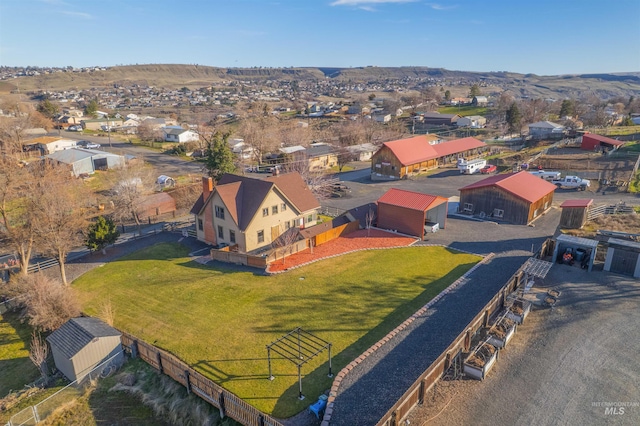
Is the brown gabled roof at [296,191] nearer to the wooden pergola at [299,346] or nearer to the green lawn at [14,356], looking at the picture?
the wooden pergola at [299,346]

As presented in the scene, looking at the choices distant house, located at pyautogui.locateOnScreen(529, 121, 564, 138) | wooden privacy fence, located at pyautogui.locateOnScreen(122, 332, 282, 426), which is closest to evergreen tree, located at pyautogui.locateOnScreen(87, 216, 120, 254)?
wooden privacy fence, located at pyautogui.locateOnScreen(122, 332, 282, 426)

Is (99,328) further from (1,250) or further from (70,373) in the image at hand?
(1,250)

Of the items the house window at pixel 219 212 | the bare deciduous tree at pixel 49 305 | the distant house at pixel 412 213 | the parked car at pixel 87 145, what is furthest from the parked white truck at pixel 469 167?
the parked car at pixel 87 145

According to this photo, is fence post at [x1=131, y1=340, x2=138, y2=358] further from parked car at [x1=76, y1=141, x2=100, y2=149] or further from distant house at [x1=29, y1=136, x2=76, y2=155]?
parked car at [x1=76, y1=141, x2=100, y2=149]

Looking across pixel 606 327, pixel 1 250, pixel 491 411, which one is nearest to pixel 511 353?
pixel 491 411

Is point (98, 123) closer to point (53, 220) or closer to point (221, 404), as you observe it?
point (53, 220)

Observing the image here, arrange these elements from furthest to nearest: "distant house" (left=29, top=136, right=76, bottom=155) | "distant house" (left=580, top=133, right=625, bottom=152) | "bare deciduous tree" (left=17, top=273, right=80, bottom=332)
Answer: "distant house" (left=29, top=136, right=76, bottom=155) → "distant house" (left=580, top=133, right=625, bottom=152) → "bare deciduous tree" (left=17, top=273, right=80, bottom=332)
